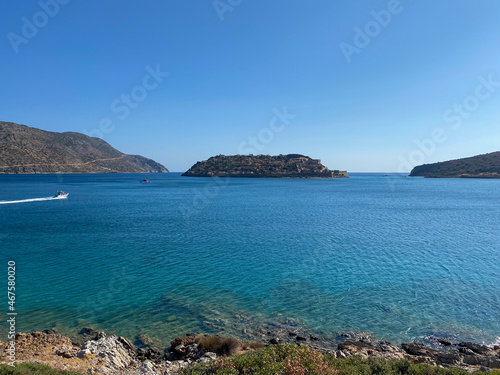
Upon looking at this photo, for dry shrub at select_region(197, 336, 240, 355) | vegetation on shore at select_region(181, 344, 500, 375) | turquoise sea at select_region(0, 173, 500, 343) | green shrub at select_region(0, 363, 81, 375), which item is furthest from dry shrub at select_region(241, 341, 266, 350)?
green shrub at select_region(0, 363, 81, 375)

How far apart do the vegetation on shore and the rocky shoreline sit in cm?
186

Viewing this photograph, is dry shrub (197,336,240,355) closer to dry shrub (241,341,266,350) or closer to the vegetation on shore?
dry shrub (241,341,266,350)

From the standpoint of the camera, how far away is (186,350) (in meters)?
14.2

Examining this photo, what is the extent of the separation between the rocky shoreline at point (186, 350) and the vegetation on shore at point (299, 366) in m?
1.86

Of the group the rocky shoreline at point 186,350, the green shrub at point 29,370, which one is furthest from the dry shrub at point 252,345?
the green shrub at point 29,370

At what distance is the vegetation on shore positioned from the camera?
9820 millimetres

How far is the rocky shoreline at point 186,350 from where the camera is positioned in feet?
40.9

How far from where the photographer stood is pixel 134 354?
558 inches

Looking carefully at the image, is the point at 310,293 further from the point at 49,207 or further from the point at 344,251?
the point at 49,207

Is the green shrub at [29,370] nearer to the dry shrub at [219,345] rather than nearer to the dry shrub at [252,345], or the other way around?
the dry shrub at [219,345]

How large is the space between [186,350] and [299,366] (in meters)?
6.66

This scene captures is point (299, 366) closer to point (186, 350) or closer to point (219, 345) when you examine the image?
point (219, 345)

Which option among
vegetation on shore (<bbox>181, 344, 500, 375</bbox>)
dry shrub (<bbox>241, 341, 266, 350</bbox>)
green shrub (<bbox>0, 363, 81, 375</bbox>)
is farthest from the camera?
dry shrub (<bbox>241, 341, 266, 350</bbox>)

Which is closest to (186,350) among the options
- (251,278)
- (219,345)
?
(219,345)
